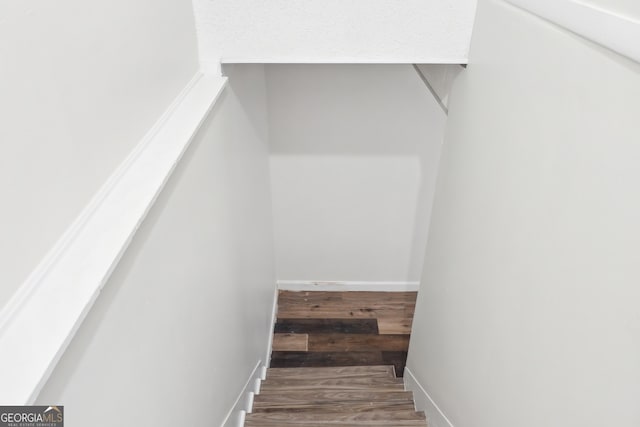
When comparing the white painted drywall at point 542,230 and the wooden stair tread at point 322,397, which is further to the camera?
the wooden stair tread at point 322,397

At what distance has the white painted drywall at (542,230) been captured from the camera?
30.1 inches

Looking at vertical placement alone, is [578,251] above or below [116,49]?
below

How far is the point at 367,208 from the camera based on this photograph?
3143 millimetres

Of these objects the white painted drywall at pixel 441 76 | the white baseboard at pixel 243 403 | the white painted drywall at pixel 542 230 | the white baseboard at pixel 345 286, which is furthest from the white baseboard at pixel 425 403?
the white painted drywall at pixel 441 76

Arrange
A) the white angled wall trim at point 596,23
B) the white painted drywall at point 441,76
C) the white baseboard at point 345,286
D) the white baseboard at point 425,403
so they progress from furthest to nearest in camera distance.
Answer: the white baseboard at point 345,286 → the white baseboard at point 425,403 → the white painted drywall at point 441,76 → the white angled wall trim at point 596,23

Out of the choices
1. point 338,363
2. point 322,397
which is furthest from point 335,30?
point 338,363

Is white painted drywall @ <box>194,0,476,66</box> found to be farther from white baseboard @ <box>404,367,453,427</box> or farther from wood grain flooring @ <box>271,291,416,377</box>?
wood grain flooring @ <box>271,291,416,377</box>

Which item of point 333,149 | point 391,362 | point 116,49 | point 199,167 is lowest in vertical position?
point 391,362

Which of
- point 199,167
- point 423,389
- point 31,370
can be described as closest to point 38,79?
point 31,370

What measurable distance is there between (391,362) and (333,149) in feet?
4.75

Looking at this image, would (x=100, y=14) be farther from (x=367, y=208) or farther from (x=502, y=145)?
(x=367, y=208)

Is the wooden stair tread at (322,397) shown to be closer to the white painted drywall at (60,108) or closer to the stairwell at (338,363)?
the stairwell at (338,363)

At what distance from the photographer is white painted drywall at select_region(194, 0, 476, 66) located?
1.48 m

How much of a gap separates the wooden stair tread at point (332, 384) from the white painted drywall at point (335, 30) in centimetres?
171
